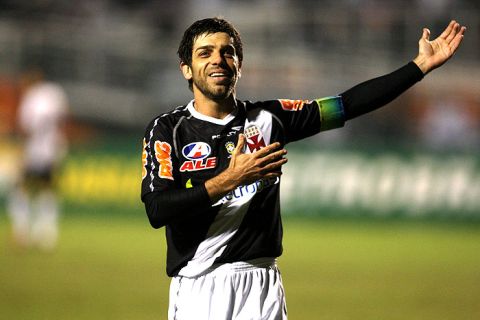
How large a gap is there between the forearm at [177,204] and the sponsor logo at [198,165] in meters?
0.22

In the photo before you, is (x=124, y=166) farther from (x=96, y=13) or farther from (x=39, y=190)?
(x=96, y=13)

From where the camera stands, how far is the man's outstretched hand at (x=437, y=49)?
182 inches

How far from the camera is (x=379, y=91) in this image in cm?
458

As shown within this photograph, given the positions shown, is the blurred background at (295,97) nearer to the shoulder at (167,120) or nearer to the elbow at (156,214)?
the shoulder at (167,120)

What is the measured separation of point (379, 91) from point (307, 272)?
7177 mm

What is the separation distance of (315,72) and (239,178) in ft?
44.1

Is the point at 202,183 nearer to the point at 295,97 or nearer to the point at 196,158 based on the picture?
the point at 196,158

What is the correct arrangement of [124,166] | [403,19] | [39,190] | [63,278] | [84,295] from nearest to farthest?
[84,295] < [63,278] < [39,190] < [124,166] < [403,19]

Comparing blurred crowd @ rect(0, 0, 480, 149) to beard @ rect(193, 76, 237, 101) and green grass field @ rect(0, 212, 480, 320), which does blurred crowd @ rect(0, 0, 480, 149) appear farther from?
beard @ rect(193, 76, 237, 101)

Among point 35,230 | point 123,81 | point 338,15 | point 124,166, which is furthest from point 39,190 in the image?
point 338,15

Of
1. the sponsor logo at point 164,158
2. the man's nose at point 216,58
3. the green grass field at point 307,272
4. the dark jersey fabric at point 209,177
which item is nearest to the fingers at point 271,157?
the dark jersey fabric at point 209,177

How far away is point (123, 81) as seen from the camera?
17.8 metres

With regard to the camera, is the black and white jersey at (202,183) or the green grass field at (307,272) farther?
the green grass field at (307,272)

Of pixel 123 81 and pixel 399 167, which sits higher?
pixel 123 81
